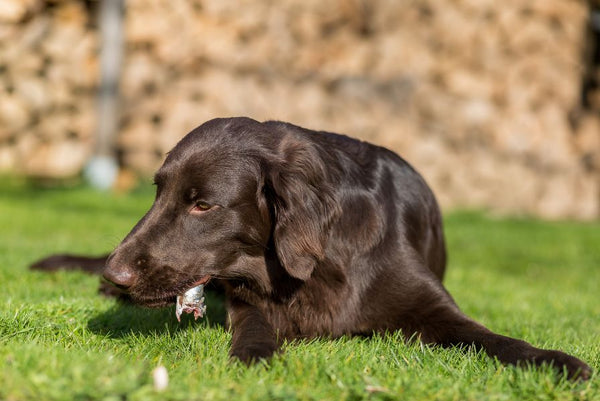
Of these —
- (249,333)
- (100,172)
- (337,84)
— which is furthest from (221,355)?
(337,84)

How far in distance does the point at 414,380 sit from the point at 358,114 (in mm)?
8705

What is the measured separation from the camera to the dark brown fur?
2701 millimetres

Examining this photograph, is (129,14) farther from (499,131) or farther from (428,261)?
(428,261)

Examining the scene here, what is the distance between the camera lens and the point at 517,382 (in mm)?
2291

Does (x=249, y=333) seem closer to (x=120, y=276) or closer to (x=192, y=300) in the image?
(x=192, y=300)

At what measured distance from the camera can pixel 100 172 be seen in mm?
9594

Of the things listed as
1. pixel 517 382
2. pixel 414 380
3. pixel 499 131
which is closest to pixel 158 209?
pixel 414 380

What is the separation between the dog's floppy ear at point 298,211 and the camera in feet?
9.07

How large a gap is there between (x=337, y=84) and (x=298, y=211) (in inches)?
323

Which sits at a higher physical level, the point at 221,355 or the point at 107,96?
the point at 107,96

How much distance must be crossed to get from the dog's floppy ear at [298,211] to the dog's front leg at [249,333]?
26 centimetres

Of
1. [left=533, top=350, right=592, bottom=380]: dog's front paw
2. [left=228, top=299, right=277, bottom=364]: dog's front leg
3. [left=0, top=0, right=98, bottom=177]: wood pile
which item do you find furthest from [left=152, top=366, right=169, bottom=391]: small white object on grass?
[left=0, top=0, right=98, bottom=177]: wood pile

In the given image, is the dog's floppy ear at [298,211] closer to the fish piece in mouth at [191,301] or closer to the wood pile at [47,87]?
the fish piece in mouth at [191,301]

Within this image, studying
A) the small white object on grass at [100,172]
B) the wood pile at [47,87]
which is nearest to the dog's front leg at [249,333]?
the small white object on grass at [100,172]
